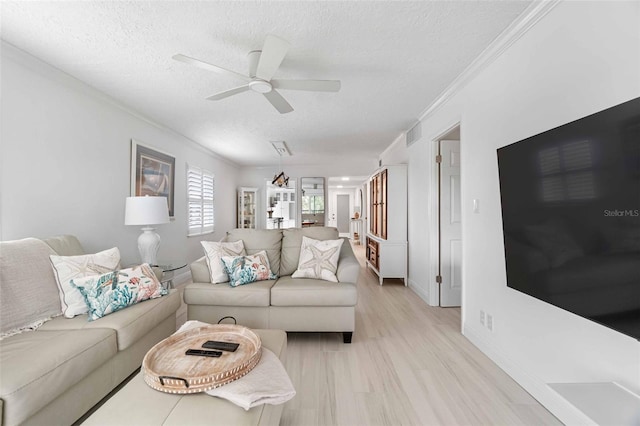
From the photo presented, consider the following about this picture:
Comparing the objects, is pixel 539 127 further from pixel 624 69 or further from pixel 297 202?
pixel 297 202

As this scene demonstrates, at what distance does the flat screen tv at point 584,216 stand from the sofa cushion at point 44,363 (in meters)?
2.43

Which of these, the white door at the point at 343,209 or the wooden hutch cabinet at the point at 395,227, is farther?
the white door at the point at 343,209

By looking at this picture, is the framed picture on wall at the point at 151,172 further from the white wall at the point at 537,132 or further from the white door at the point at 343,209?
the white door at the point at 343,209

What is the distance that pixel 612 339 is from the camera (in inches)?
50.0

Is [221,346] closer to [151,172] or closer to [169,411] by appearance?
[169,411]

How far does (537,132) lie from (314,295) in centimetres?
208

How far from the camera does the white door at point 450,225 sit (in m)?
3.41

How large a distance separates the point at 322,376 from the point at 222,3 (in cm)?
262

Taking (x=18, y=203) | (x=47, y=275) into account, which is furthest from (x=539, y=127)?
(x=18, y=203)

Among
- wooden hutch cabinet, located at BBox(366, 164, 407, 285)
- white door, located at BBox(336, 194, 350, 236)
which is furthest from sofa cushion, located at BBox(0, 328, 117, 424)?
white door, located at BBox(336, 194, 350, 236)

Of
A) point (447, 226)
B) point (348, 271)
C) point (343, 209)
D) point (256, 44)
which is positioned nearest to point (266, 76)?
point (256, 44)

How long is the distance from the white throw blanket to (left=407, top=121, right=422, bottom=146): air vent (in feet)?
11.7

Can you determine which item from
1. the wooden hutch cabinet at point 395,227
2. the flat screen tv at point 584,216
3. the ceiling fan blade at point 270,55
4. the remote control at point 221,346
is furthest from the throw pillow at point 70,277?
the wooden hutch cabinet at point 395,227

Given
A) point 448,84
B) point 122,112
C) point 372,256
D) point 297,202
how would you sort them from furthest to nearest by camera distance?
point 297,202
point 372,256
point 122,112
point 448,84
